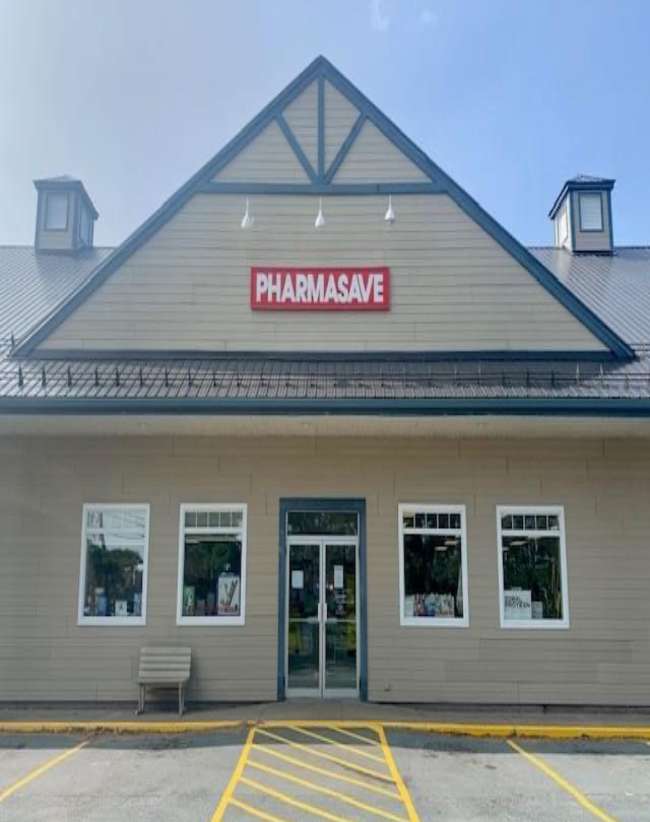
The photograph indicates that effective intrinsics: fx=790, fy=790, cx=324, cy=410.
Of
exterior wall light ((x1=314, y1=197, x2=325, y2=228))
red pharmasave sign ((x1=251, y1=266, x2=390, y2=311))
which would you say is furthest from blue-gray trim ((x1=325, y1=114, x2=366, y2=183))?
red pharmasave sign ((x1=251, y1=266, x2=390, y2=311))

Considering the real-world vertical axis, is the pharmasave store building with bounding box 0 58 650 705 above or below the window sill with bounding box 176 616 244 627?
above

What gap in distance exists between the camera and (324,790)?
279 inches

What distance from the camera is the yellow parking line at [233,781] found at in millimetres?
6508

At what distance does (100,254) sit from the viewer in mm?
18266

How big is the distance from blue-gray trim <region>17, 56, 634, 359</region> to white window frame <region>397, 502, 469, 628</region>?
11.2ft

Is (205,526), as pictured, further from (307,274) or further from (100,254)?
(100,254)

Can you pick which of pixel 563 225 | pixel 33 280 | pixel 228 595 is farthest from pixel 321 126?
pixel 563 225

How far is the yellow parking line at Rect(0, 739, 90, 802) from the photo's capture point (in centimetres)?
705

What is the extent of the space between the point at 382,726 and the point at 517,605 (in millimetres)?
2697

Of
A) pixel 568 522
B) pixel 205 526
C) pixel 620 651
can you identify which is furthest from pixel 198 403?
pixel 620 651

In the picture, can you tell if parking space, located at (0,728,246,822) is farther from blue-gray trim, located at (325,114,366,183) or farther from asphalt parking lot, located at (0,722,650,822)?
blue-gray trim, located at (325,114,366,183)

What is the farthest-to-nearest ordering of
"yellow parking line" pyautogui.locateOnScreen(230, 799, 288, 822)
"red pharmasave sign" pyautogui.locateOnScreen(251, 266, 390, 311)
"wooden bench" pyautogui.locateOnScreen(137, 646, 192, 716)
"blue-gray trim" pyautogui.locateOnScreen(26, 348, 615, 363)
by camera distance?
"red pharmasave sign" pyautogui.locateOnScreen(251, 266, 390, 311), "blue-gray trim" pyautogui.locateOnScreen(26, 348, 615, 363), "wooden bench" pyautogui.locateOnScreen(137, 646, 192, 716), "yellow parking line" pyautogui.locateOnScreen(230, 799, 288, 822)

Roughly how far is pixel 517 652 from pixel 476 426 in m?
3.07

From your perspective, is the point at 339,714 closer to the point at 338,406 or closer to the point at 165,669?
the point at 165,669
